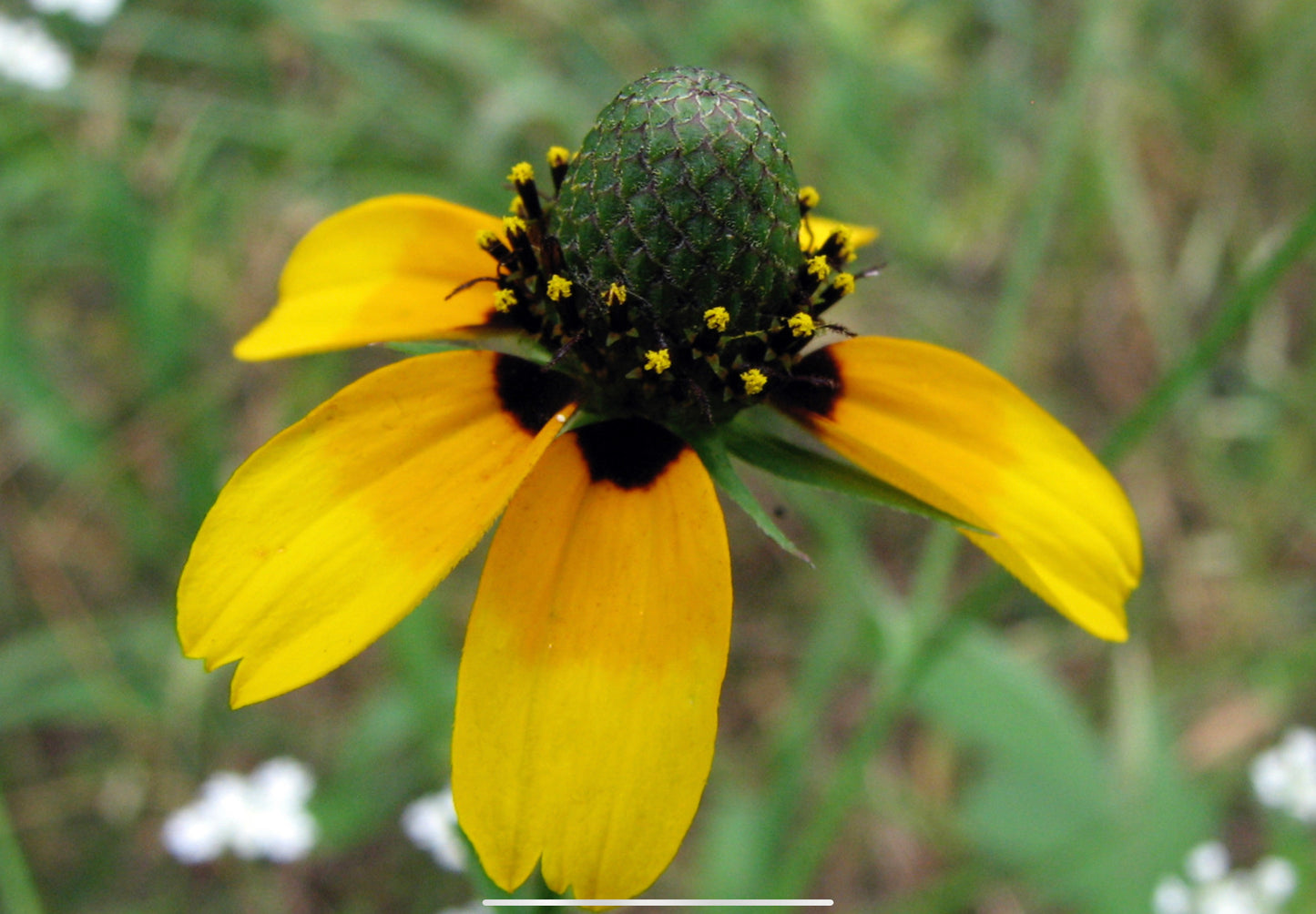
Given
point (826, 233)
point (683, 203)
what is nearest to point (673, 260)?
point (683, 203)

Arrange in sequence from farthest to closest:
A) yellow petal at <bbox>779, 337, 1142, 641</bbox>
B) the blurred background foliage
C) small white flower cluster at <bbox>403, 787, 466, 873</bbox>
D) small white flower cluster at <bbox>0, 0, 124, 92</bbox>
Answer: small white flower cluster at <bbox>0, 0, 124, 92</bbox>, the blurred background foliage, small white flower cluster at <bbox>403, 787, 466, 873</bbox>, yellow petal at <bbox>779, 337, 1142, 641</bbox>

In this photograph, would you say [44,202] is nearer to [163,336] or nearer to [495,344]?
[163,336]

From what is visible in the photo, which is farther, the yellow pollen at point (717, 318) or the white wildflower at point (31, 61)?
the white wildflower at point (31, 61)

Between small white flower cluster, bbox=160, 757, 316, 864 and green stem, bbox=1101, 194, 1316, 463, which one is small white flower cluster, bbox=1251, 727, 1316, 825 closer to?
green stem, bbox=1101, 194, 1316, 463

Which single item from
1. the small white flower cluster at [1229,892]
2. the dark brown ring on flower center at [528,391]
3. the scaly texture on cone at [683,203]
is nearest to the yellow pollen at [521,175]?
the scaly texture on cone at [683,203]

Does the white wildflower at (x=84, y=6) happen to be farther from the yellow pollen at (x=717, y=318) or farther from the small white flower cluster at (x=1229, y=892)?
the small white flower cluster at (x=1229, y=892)

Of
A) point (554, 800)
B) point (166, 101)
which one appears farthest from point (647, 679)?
point (166, 101)

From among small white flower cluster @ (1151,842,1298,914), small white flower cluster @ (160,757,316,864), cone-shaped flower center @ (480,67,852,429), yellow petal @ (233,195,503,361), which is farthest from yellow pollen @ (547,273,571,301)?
small white flower cluster @ (1151,842,1298,914)
